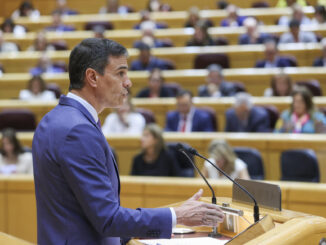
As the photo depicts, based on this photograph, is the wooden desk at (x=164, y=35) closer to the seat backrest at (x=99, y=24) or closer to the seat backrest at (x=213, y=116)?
the seat backrest at (x=99, y=24)

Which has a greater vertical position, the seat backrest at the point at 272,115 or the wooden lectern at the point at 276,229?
the wooden lectern at the point at 276,229

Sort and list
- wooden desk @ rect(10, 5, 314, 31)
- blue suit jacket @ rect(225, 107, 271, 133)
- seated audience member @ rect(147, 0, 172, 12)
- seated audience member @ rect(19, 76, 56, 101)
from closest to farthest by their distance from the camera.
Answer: blue suit jacket @ rect(225, 107, 271, 133), seated audience member @ rect(19, 76, 56, 101), wooden desk @ rect(10, 5, 314, 31), seated audience member @ rect(147, 0, 172, 12)

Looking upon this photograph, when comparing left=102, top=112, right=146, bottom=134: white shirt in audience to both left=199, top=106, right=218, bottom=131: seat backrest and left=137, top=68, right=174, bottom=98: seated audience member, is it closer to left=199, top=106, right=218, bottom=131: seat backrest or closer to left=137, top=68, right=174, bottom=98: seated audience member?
left=199, top=106, right=218, bottom=131: seat backrest

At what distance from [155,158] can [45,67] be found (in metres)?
2.34

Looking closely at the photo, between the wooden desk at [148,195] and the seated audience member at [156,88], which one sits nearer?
the wooden desk at [148,195]

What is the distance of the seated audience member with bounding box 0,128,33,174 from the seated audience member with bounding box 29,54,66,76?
1.98 metres

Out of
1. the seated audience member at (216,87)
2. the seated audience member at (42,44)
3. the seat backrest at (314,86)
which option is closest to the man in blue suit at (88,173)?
the seated audience member at (216,87)

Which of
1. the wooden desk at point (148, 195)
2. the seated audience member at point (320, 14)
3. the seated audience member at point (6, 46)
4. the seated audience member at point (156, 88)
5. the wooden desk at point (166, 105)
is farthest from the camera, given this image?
the seated audience member at point (6, 46)

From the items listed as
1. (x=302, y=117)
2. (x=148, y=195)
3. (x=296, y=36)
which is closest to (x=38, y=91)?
(x=302, y=117)

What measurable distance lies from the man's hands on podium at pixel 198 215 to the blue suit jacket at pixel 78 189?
0.08 feet

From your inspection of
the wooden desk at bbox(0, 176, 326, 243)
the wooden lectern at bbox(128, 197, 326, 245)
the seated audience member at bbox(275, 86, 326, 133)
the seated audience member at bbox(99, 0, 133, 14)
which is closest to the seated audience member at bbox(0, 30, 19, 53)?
the seated audience member at bbox(99, 0, 133, 14)

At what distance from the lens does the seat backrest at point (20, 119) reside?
354 cm

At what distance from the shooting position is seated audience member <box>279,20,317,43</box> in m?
4.73

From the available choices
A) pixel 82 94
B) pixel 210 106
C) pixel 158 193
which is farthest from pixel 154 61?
pixel 82 94
